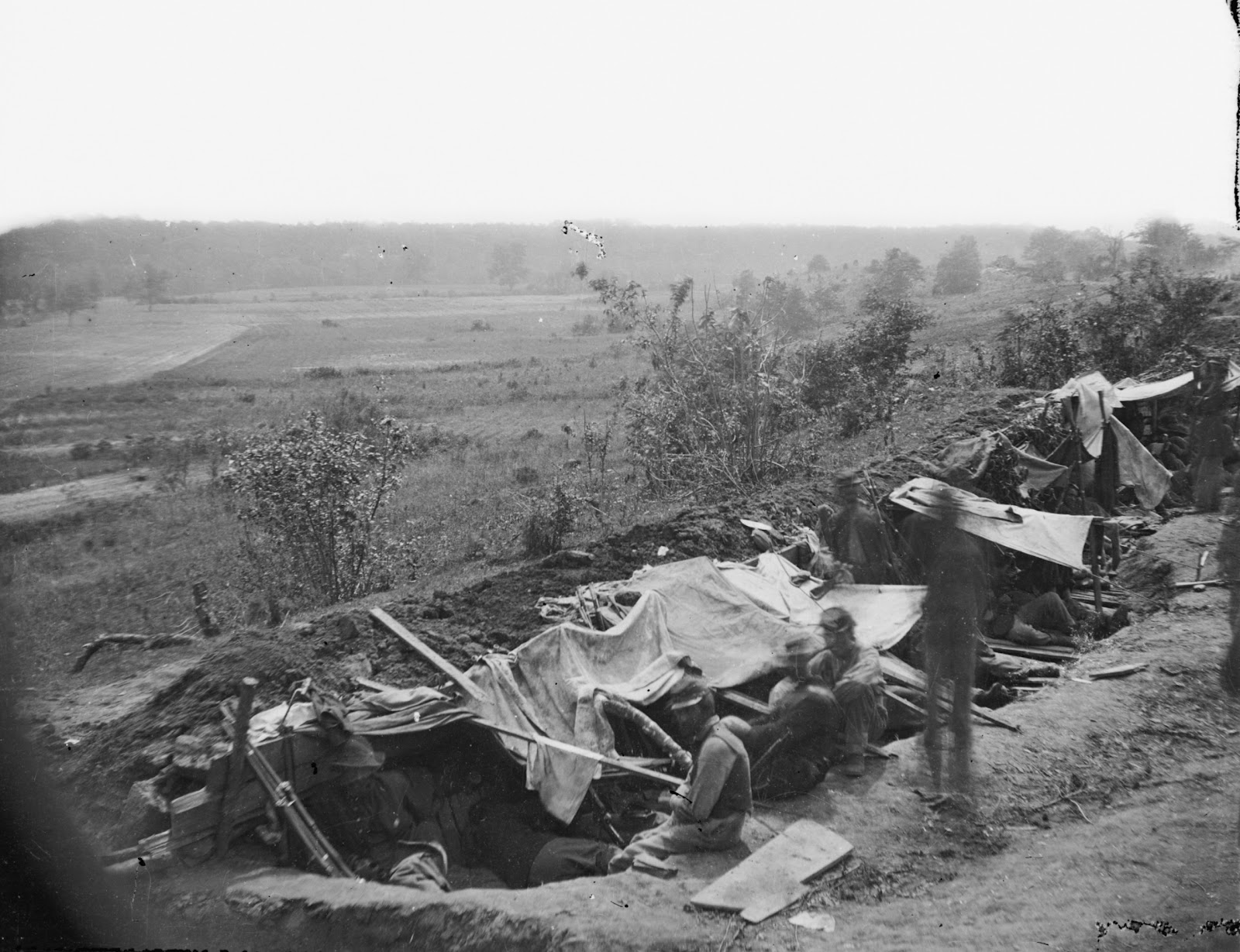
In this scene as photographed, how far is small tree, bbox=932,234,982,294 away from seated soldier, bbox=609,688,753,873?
42848 mm

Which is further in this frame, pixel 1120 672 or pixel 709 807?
pixel 1120 672

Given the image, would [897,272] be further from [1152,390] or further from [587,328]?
[1152,390]

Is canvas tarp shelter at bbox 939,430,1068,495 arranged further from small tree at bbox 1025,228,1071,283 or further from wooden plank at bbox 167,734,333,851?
small tree at bbox 1025,228,1071,283

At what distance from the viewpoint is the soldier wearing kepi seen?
25.8ft

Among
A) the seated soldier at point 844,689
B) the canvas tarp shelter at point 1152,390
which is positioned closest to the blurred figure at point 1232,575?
the canvas tarp shelter at point 1152,390

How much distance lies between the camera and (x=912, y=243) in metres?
82.9

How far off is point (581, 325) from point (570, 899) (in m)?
45.9

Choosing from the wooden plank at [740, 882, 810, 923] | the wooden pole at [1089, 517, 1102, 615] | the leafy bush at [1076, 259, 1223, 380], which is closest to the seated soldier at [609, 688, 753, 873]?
the wooden plank at [740, 882, 810, 923]

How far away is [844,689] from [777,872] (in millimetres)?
1513

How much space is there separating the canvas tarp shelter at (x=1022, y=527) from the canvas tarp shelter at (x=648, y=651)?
1.33 metres

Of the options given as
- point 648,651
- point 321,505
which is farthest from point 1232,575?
point 321,505

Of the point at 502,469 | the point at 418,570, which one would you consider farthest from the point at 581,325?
the point at 418,570

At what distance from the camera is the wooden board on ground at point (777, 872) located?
4.18 meters

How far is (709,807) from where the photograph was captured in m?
4.56
